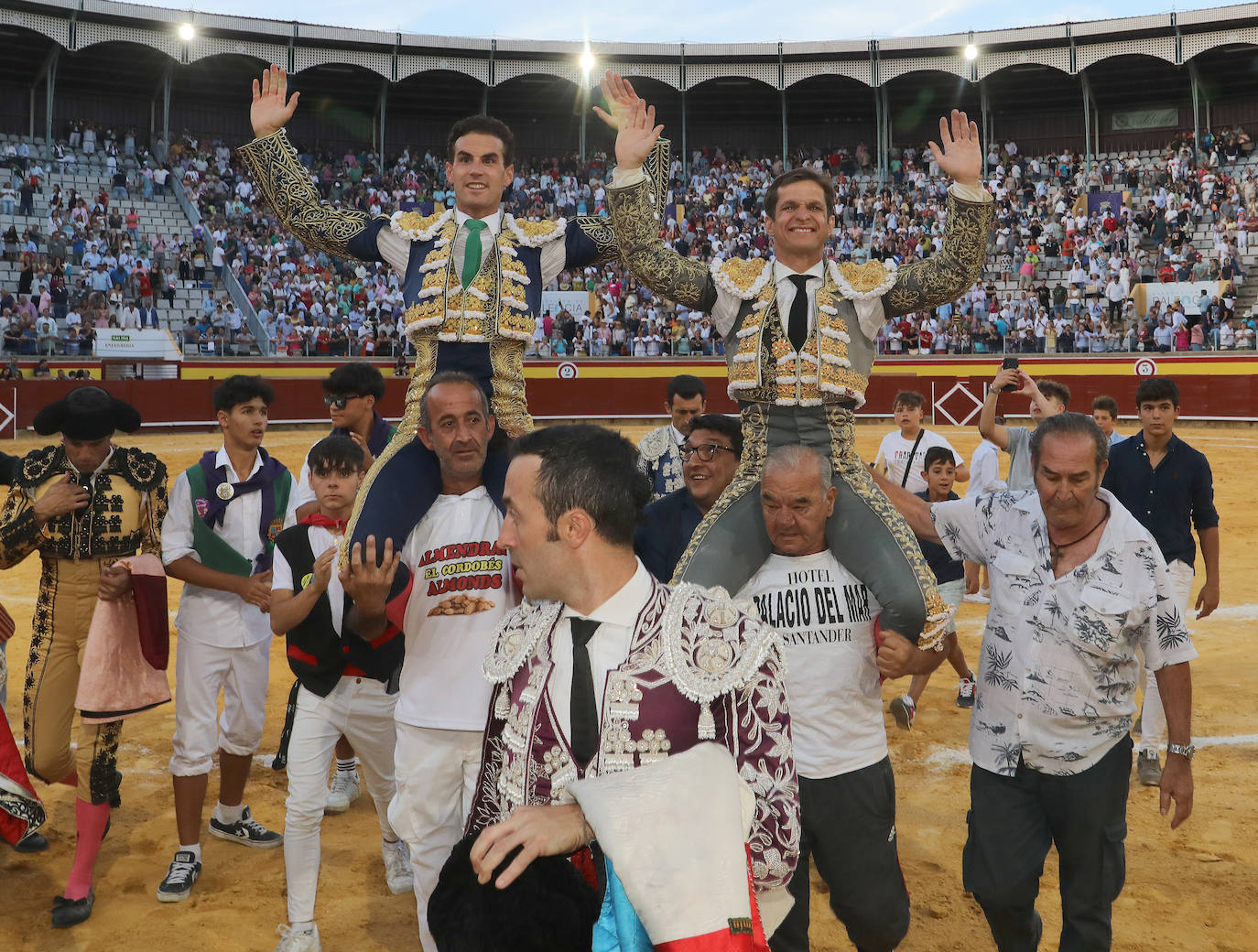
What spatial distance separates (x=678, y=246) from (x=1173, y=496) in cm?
2188

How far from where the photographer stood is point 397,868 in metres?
4.33

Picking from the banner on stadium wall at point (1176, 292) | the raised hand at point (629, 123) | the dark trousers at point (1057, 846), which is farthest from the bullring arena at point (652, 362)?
the raised hand at point (629, 123)

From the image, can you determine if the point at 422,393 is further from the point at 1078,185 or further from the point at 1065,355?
the point at 1078,185

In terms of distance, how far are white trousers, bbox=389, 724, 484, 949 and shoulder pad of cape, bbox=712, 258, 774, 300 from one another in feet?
5.12

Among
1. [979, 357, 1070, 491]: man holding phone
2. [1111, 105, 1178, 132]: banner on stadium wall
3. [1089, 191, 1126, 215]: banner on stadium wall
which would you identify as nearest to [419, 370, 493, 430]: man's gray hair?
[979, 357, 1070, 491]: man holding phone

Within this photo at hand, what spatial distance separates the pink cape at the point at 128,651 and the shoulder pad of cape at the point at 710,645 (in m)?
2.99

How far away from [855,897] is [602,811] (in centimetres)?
185

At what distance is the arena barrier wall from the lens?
19625 mm

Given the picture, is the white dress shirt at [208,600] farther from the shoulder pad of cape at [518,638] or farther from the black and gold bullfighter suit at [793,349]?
the shoulder pad of cape at [518,638]

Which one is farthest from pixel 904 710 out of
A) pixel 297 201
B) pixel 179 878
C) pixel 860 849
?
pixel 297 201

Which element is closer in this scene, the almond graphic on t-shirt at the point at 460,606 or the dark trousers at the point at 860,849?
the dark trousers at the point at 860,849

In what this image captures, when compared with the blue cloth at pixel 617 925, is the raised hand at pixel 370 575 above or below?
above

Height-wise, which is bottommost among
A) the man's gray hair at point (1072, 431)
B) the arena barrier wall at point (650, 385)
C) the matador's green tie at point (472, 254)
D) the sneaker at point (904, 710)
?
the sneaker at point (904, 710)

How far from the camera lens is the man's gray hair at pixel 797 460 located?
308 cm
